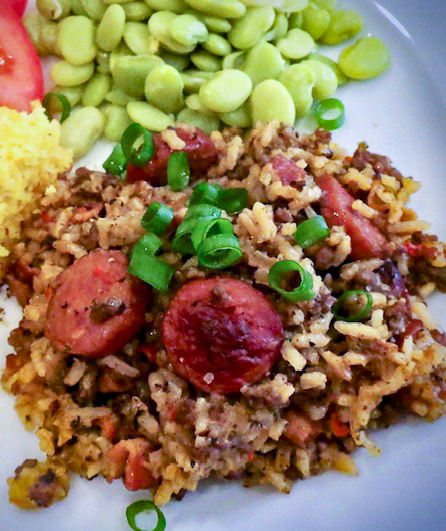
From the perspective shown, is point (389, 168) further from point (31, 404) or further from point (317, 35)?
point (31, 404)

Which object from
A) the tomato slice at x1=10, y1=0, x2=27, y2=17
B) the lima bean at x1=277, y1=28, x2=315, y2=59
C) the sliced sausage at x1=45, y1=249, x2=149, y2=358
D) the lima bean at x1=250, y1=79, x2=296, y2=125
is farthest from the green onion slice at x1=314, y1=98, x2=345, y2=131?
the tomato slice at x1=10, y1=0, x2=27, y2=17

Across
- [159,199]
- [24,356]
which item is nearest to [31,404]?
[24,356]

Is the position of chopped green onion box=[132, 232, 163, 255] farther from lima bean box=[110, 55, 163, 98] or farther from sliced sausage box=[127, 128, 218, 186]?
lima bean box=[110, 55, 163, 98]

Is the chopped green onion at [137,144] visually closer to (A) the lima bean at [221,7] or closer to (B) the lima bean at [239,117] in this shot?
(B) the lima bean at [239,117]

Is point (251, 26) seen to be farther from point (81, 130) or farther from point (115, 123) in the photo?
point (81, 130)

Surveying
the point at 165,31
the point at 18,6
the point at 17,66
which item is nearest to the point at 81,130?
the point at 17,66

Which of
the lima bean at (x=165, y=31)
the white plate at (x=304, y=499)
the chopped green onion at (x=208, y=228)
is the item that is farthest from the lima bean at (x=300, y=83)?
the white plate at (x=304, y=499)
